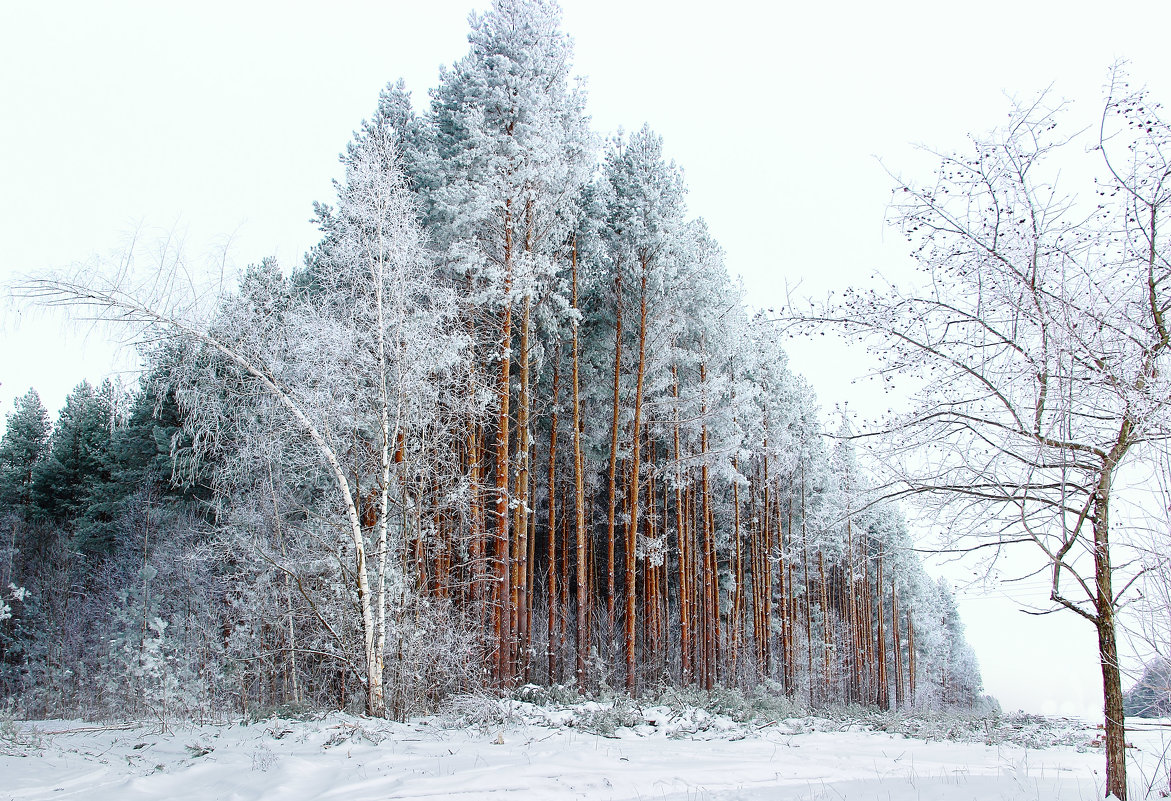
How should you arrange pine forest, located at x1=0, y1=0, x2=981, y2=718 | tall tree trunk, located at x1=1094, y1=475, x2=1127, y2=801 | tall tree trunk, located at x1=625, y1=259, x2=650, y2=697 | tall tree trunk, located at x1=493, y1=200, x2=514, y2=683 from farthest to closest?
tall tree trunk, located at x1=625, y1=259, x2=650, y2=697, tall tree trunk, located at x1=493, y1=200, x2=514, y2=683, pine forest, located at x1=0, y1=0, x2=981, y2=718, tall tree trunk, located at x1=1094, y1=475, x2=1127, y2=801

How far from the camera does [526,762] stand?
6309mm

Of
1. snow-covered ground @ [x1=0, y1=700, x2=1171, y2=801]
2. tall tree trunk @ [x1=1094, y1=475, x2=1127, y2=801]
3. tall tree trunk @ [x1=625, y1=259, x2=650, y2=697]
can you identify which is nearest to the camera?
tall tree trunk @ [x1=1094, y1=475, x2=1127, y2=801]

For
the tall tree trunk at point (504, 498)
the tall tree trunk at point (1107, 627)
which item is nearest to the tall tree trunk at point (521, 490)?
the tall tree trunk at point (504, 498)

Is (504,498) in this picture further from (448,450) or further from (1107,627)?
(1107,627)

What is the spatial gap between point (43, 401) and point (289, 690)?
3502 cm

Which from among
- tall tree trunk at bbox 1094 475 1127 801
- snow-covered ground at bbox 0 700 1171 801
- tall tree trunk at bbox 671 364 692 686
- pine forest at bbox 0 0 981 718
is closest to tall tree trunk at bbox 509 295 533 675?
pine forest at bbox 0 0 981 718

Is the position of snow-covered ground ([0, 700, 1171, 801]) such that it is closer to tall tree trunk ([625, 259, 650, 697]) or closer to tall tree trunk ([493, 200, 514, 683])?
tall tree trunk ([493, 200, 514, 683])

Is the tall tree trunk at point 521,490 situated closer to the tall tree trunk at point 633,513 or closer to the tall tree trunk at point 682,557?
the tall tree trunk at point 633,513

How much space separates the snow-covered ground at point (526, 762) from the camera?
5.44 m

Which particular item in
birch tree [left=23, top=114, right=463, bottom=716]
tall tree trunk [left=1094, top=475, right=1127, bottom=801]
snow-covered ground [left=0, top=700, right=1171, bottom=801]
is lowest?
snow-covered ground [left=0, top=700, right=1171, bottom=801]

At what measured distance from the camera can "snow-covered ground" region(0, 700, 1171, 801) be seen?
5438mm

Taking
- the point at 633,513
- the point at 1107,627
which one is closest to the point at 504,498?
the point at 633,513

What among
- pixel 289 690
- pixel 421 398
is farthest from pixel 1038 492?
pixel 289 690

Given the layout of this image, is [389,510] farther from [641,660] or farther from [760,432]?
[760,432]
